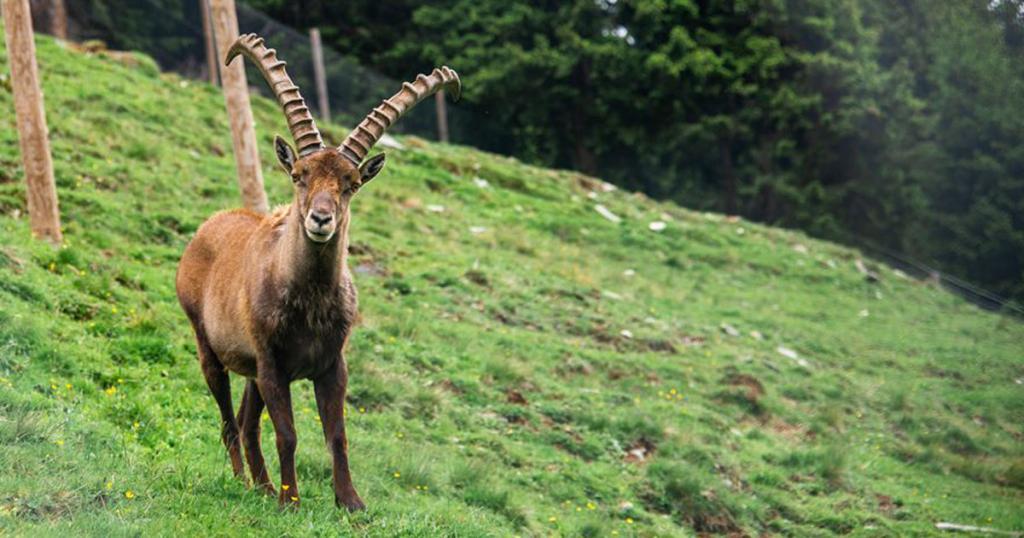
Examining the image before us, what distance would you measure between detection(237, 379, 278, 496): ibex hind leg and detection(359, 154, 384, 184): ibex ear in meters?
1.83

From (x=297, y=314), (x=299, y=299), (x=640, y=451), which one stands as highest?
(x=299, y=299)

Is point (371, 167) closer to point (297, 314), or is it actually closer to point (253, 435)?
point (297, 314)

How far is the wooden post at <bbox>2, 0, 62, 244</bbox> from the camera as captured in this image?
13.4 m

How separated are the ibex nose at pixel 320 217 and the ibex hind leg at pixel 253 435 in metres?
1.87

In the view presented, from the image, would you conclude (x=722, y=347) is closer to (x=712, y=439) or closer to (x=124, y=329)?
(x=712, y=439)

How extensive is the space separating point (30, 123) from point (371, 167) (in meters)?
6.77

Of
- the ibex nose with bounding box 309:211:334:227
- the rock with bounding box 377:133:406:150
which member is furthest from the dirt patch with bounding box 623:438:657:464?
the rock with bounding box 377:133:406:150

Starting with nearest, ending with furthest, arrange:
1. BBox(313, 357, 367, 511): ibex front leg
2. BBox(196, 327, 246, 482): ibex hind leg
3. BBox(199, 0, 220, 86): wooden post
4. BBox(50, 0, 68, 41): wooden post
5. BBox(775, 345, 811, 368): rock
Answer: BBox(313, 357, 367, 511): ibex front leg
BBox(196, 327, 246, 482): ibex hind leg
BBox(775, 345, 811, 368): rock
BBox(199, 0, 220, 86): wooden post
BBox(50, 0, 68, 41): wooden post

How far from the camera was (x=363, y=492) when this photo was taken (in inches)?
369

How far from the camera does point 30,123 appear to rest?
44.4 ft

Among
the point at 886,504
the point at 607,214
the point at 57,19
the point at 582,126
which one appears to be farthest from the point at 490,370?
the point at 582,126

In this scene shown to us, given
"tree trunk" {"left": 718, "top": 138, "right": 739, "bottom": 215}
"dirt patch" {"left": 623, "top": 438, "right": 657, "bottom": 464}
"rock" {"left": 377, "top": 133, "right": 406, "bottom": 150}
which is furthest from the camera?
"tree trunk" {"left": 718, "top": 138, "right": 739, "bottom": 215}

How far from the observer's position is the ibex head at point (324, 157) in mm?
7777

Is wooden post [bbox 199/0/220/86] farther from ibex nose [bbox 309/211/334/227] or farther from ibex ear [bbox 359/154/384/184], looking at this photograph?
ibex nose [bbox 309/211/334/227]
